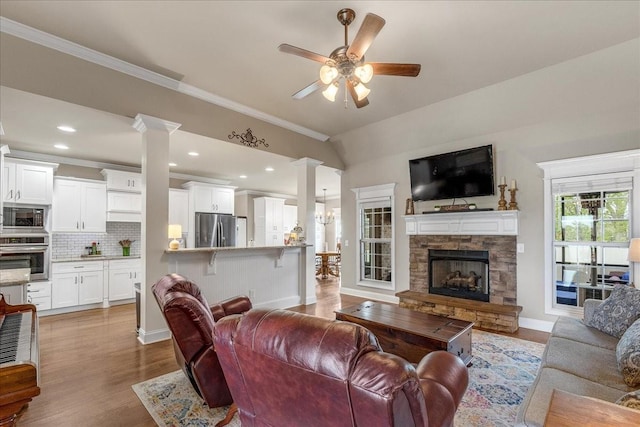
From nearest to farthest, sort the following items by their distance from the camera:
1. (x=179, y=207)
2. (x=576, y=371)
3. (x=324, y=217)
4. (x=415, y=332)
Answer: (x=576, y=371) < (x=415, y=332) < (x=179, y=207) < (x=324, y=217)

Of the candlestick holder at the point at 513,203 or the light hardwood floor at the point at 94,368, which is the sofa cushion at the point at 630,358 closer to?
the light hardwood floor at the point at 94,368

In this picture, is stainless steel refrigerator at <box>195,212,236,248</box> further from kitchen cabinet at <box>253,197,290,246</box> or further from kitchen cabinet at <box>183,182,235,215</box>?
kitchen cabinet at <box>253,197,290,246</box>

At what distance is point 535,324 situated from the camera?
4086 mm

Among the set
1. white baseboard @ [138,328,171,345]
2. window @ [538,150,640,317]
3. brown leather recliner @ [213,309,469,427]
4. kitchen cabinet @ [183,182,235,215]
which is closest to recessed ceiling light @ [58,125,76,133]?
white baseboard @ [138,328,171,345]

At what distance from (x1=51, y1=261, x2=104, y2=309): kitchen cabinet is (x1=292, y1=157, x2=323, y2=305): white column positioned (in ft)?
11.8

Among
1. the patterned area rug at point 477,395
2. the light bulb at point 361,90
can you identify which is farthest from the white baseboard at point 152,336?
the light bulb at point 361,90

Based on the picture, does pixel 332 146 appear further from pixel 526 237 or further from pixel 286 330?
pixel 286 330

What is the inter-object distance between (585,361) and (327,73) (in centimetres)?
279

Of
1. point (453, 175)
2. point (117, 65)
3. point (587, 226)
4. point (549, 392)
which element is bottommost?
point (549, 392)

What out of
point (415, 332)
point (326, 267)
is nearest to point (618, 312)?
point (415, 332)

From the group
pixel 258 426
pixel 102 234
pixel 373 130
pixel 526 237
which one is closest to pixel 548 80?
pixel 526 237

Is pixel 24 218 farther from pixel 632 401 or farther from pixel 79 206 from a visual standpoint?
pixel 632 401

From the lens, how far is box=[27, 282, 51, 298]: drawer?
4.65m

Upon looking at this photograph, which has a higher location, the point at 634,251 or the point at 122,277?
the point at 634,251
